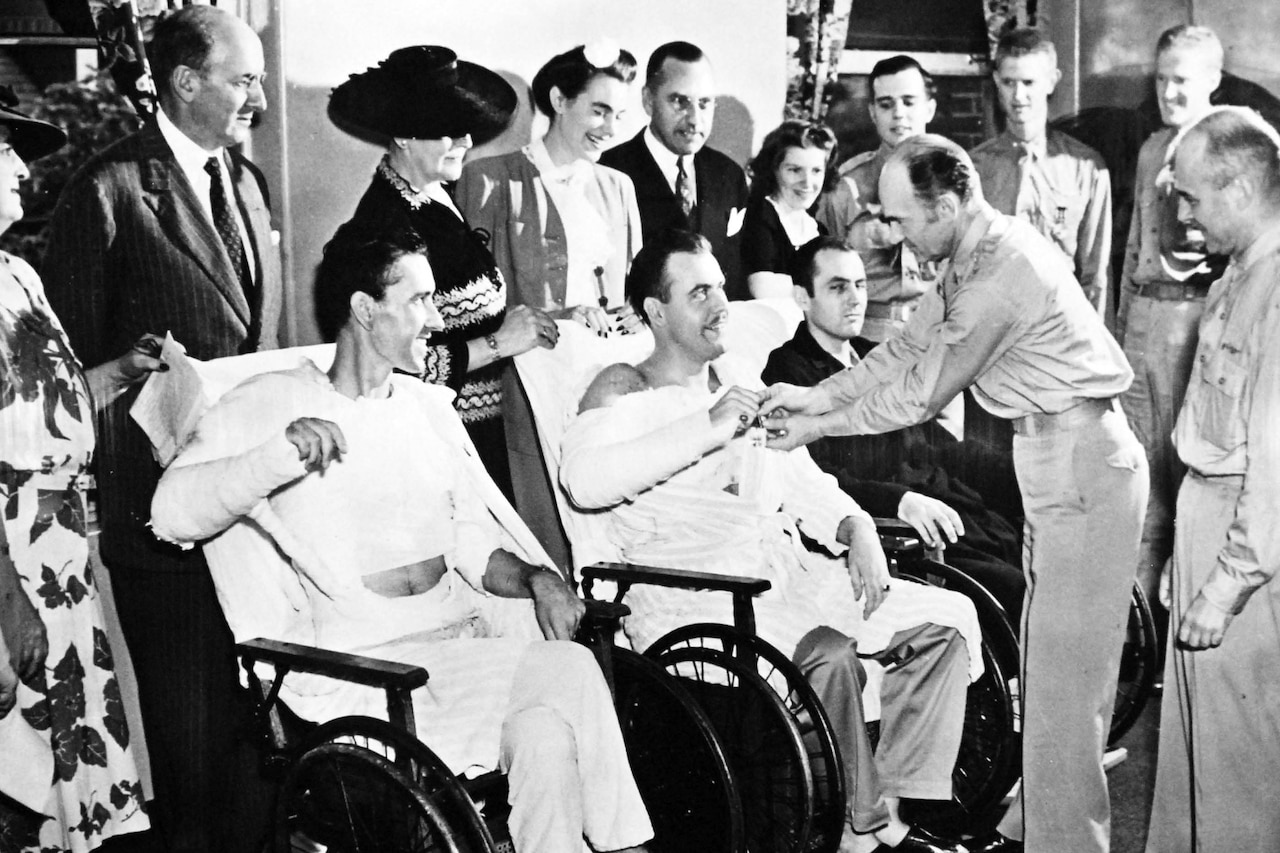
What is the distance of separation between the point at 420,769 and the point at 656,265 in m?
1.54

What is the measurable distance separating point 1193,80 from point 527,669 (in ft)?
8.74

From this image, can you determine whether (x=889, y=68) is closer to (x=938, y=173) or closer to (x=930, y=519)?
(x=938, y=173)

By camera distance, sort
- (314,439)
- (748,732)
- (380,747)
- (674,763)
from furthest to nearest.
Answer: (748,732) < (674,763) < (380,747) < (314,439)

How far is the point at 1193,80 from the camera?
13.4ft

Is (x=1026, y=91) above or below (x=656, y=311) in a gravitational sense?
above

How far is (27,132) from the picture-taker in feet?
9.37

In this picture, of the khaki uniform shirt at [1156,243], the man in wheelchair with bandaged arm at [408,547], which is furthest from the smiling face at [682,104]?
the khaki uniform shirt at [1156,243]

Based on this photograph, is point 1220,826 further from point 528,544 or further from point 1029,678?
point 528,544

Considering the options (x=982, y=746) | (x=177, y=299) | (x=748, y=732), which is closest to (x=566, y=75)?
(x=177, y=299)

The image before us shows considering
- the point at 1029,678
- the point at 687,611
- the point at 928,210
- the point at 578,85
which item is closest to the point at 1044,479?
the point at 1029,678

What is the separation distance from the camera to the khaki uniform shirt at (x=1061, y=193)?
4.09 meters

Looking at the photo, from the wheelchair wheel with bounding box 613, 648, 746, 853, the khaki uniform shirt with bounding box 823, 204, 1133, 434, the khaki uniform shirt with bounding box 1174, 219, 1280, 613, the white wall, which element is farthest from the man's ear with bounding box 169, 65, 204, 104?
the khaki uniform shirt with bounding box 1174, 219, 1280, 613

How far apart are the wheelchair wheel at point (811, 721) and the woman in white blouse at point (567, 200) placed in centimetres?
86

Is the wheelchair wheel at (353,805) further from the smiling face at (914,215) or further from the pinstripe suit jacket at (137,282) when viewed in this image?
the smiling face at (914,215)
